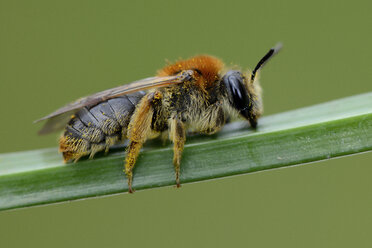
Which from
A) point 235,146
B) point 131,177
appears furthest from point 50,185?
point 235,146

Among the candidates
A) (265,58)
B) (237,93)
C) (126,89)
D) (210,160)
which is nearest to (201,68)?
(237,93)

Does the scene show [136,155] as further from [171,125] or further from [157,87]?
[157,87]

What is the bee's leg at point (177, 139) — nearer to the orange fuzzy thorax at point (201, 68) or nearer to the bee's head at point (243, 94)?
the orange fuzzy thorax at point (201, 68)

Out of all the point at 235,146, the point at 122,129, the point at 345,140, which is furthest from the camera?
the point at 122,129

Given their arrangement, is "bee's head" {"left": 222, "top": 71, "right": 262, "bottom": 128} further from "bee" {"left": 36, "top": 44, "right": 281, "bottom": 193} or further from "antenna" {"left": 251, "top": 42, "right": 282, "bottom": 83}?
"antenna" {"left": 251, "top": 42, "right": 282, "bottom": 83}

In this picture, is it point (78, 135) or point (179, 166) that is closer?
point (179, 166)

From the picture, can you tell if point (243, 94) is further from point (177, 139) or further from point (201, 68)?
point (177, 139)

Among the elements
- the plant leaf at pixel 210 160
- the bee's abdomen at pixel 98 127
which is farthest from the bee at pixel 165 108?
the plant leaf at pixel 210 160

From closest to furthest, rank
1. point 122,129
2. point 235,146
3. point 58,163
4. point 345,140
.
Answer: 1. point 345,140
2. point 235,146
3. point 58,163
4. point 122,129
